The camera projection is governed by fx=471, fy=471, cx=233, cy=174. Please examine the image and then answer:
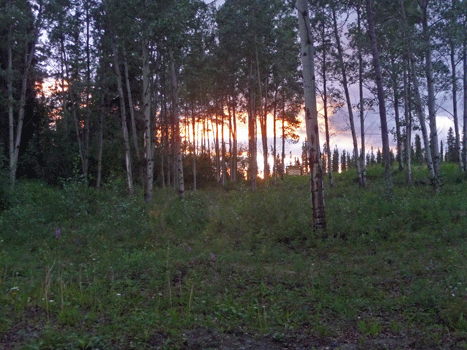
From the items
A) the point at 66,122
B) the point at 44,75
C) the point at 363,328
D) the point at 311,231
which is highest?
the point at 44,75

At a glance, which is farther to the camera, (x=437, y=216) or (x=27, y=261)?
(x=437, y=216)

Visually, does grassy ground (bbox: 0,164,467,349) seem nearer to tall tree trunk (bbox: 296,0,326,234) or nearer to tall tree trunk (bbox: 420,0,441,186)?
tall tree trunk (bbox: 296,0,326,234)

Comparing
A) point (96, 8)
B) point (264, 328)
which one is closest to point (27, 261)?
point (264, 328)

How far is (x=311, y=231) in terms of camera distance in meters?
12.5

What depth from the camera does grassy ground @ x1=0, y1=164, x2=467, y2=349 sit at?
20.1ft

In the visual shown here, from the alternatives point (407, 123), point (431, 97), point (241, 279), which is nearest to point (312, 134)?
point (241, 279)

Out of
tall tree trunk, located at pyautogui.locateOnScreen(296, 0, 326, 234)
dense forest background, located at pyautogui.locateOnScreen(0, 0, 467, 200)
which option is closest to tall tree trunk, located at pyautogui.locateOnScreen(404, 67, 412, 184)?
dense forest background, located at pyautogui.locateOnScreen(0, 0, 467, 200)

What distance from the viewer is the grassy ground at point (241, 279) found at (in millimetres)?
6133

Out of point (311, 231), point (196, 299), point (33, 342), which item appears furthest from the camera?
point (311, 231)

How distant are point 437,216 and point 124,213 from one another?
32.6 ft

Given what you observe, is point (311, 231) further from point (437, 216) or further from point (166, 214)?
point (166, 214)

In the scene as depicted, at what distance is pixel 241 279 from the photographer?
8656mm

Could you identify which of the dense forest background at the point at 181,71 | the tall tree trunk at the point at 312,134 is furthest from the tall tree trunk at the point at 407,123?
the tall tree trunk at the point at 312,134

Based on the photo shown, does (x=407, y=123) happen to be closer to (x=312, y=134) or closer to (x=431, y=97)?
(x=431, y=97)
